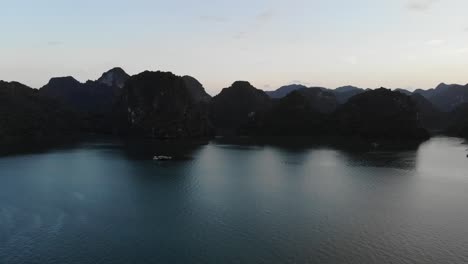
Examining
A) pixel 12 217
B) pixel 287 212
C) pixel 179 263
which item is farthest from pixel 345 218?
pixel 12 217

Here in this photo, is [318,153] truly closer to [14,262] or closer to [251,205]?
[251,205]

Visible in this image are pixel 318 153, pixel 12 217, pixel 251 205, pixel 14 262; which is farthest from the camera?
pixel 318 153

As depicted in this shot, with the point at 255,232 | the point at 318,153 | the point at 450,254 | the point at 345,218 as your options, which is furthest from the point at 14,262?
the point at 318,153

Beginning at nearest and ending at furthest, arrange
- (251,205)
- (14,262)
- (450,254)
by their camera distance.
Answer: (14,262) → (450,254) → (251,205)

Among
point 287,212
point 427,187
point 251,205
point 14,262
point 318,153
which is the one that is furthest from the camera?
point 318,153

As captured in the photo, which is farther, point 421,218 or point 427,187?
point 427,187

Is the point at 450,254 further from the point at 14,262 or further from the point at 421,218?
the point at 14,262
